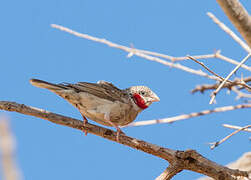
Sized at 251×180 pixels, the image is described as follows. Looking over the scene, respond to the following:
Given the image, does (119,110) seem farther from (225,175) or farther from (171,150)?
(225,175)

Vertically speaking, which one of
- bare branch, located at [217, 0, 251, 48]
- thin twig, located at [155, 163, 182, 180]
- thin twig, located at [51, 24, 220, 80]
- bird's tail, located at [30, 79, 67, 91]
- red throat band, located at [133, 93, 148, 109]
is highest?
red throat band, located at [133, 93, 148, 109]

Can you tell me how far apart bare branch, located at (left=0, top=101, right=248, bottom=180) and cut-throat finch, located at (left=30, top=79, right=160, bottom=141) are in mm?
517

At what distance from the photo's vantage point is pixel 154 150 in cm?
424

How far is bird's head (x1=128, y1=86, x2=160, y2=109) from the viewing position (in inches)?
238

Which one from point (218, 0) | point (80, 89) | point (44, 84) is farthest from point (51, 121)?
point (218, 0)

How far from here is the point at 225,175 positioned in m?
3.90

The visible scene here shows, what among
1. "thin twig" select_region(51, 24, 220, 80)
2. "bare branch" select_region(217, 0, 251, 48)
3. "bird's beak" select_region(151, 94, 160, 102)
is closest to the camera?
"bare branch" select_region(217, 0, 251, 48)

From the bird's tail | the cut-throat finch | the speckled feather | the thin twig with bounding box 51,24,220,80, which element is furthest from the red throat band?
the thin twig with bounding box 51,24,220,80

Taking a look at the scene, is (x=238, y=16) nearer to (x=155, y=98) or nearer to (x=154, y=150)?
(x=154, y=150)

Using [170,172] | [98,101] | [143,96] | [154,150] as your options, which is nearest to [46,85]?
[98,101]

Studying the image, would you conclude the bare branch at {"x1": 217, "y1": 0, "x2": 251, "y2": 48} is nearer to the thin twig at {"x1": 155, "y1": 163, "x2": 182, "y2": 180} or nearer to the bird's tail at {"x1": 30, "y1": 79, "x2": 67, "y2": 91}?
the thin twig at {"x1": 155, "y1": 163, "x2": 182, "y2": 180}

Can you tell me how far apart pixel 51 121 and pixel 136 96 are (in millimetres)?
1991

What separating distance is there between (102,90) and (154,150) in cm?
171

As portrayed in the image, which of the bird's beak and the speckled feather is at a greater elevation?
the bird's beak
